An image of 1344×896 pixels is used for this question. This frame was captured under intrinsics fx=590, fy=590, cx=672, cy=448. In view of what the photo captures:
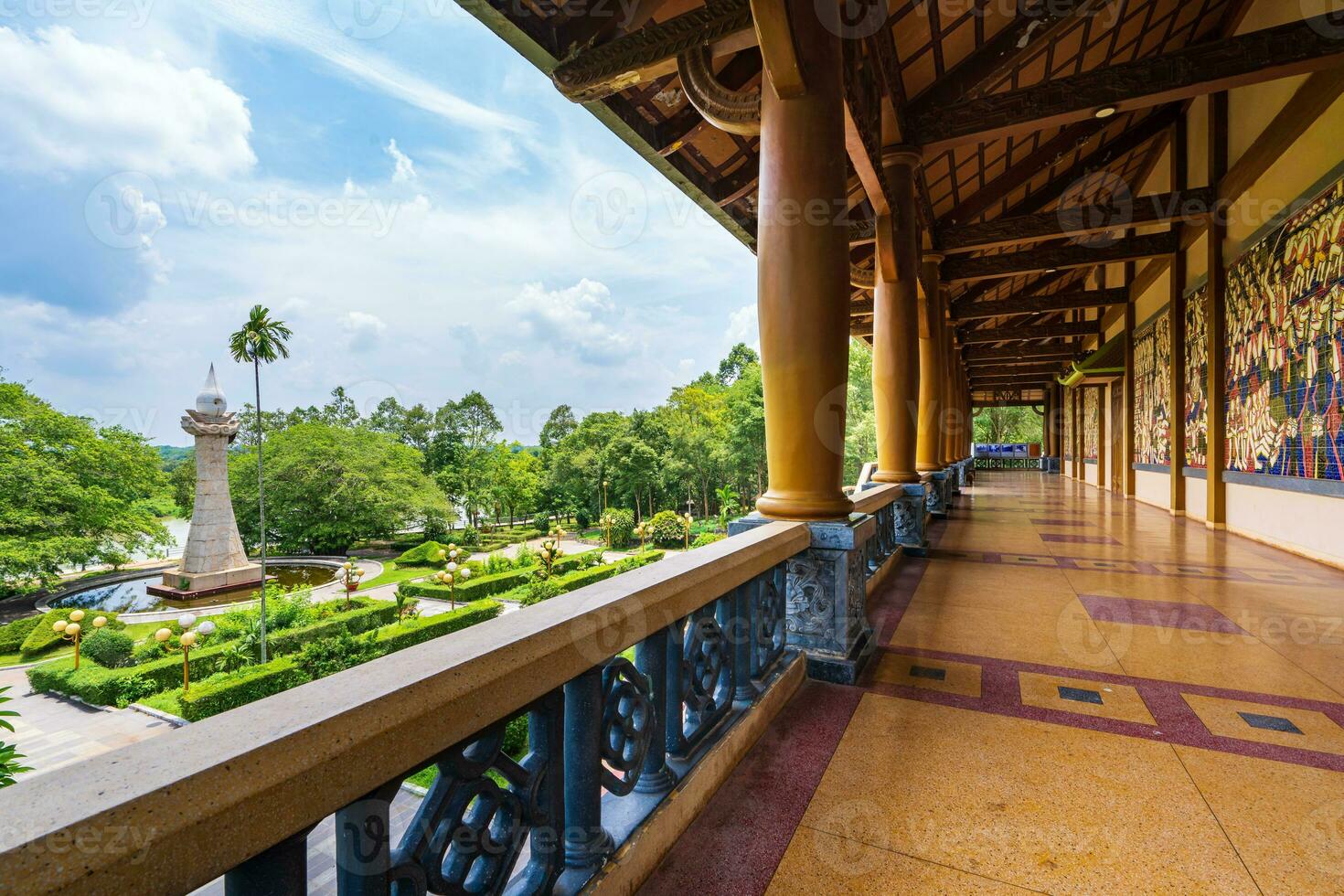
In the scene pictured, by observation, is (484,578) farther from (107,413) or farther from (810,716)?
(810,716)

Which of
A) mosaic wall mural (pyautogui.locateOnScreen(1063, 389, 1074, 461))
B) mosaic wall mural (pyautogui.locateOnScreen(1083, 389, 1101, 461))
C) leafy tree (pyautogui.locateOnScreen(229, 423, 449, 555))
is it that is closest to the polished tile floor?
mosaic wall mural (pyautogui.locateOnScreen(1083, 389, 1101, 461))

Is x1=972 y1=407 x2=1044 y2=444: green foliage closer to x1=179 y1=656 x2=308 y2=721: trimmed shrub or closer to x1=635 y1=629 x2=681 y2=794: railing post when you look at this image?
x1=179 y1=656 x2=308 y2=721: trimmed shrub

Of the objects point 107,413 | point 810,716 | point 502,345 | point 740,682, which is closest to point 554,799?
point 740,682

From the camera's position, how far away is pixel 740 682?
7.47ft

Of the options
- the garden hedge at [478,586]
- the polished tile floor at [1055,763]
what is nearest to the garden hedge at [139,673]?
the garden hedge at [478,586]

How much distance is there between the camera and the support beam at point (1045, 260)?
9.98 meters

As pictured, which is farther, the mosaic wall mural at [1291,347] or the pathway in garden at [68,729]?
the pathway in garden at [68,729]

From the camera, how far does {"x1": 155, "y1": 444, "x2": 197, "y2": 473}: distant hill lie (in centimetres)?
2961

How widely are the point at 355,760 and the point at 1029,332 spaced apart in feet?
62.2

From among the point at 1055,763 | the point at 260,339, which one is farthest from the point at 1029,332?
the point at 260,339

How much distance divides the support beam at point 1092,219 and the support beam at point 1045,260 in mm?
1445

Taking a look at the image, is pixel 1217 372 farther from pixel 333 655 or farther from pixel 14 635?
pixel 14 635

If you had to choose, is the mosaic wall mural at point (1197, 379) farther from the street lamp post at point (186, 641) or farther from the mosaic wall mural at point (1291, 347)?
the street lamp post at point (186, 641)

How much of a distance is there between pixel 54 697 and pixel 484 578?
1058 cm
